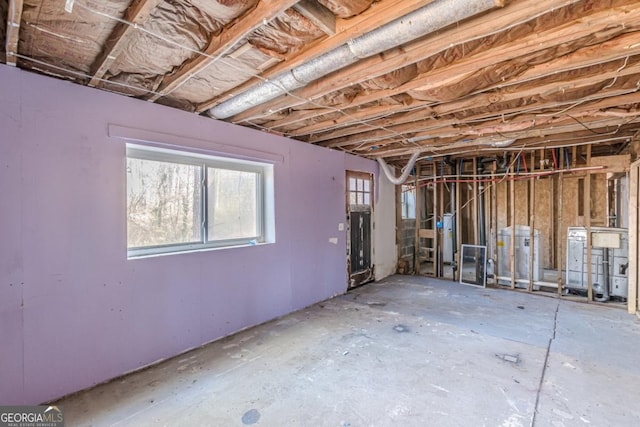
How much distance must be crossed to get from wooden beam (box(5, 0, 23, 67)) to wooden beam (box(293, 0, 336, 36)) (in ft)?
4.35

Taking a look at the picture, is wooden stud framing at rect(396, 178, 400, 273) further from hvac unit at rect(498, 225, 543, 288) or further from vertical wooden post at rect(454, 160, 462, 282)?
hvac unit at rect(498, 225, 543, 288)

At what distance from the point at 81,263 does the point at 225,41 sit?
6.40 ft

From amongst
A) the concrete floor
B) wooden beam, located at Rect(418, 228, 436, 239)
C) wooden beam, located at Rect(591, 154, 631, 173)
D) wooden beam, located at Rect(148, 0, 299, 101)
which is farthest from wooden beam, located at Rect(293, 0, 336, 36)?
wooden beam, located at Rect(418, 228, 436, 239)

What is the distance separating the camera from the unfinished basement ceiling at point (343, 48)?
1553mm

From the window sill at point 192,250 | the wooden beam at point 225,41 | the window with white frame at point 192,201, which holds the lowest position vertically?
the window sill at point 192,250

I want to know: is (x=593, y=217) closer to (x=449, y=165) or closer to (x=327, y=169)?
(x=449, y=165)

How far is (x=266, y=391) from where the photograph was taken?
90.4 inches

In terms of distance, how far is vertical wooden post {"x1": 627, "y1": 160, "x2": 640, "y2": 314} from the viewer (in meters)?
3.82

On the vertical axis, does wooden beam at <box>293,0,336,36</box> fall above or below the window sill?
above

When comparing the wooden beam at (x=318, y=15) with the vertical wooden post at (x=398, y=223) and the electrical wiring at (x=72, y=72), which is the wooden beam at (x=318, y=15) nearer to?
the electrical wiring at (x=72, y=72)

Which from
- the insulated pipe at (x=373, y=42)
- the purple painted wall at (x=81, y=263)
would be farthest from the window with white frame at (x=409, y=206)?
the insulated pipe at (x=373, y=42)

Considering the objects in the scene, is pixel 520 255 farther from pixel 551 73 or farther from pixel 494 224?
pixel 551 73

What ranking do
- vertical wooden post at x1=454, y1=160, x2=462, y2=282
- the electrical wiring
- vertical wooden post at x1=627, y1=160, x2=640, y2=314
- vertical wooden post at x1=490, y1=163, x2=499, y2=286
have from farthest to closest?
vertical wooden post at x1=454, y1=160, x2=462, y2=282 → vertical wooden post at x1=490, y1=163, x2=499, y2=286 → vertical wooden post at x1=627, y1=160, x2=640, y2=314 → the electrical wiring
